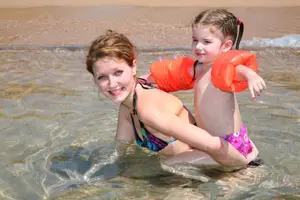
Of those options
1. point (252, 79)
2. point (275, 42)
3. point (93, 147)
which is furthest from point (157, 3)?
point (252, 79)

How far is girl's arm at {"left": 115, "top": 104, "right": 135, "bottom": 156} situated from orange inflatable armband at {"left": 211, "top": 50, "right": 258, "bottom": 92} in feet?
2.61

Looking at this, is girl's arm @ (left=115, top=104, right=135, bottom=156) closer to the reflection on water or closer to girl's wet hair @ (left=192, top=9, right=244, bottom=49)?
the reflection on water

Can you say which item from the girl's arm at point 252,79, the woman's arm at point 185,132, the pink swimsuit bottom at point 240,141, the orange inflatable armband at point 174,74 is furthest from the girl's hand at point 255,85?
the orange inflatable armband at point 174,74

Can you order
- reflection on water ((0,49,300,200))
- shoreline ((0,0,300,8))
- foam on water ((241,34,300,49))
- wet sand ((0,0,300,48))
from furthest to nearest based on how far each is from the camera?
shoreline ((0,0,300,8)) < wet sand ((0,0,300,48)) < foam on water ((241,34,300,49)) < reflection on water ((0,49,300,200))

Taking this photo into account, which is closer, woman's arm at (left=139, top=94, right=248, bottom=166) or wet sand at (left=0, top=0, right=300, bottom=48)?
woman's arm at (left=139, top=94, right=248, bottom=166)

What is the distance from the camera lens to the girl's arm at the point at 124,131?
138 inches

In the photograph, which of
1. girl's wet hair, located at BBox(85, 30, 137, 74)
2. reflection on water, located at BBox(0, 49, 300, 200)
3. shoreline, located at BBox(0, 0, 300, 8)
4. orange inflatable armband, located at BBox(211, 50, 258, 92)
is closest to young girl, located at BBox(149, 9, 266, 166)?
orange inflatable armband, located at BBox(211, 50, 258, 92)

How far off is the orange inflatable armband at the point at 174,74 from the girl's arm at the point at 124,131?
32 cm

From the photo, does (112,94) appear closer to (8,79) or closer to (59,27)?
(8,79)

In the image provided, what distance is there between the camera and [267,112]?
447 centimetres

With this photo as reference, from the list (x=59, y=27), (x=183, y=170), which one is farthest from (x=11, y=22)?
(x=183, y=170)

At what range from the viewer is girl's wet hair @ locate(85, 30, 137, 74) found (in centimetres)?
303

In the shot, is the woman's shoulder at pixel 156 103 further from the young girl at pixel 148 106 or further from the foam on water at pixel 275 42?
the foam on water at pixel 275 42

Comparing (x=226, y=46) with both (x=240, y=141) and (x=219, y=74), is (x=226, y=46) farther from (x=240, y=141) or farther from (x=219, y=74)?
(x=240, y=141)
